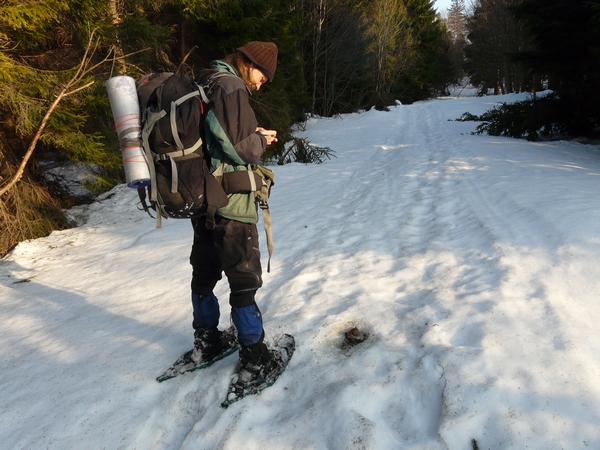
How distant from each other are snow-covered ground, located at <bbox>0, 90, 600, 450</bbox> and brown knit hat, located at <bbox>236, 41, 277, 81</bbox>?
2.08 m

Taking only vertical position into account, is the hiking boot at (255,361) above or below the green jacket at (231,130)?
below

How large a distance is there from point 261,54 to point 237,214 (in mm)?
1064

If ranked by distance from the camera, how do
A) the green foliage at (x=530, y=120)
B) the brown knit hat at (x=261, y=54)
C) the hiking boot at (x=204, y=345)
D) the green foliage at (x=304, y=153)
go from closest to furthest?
the brown knit hat at (x=261, y=54) → the hiking boot at (x=204, y=345) → the green foliage at (x=530, y=120) → the green foliage at (x=304, y=153)

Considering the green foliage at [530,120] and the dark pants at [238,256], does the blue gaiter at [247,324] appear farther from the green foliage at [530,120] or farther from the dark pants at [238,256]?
the green foliage at [530,120]

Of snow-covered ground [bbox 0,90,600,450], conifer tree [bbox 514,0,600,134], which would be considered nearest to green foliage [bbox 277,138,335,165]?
snow-covered ground [bbox 0,90,600,450]

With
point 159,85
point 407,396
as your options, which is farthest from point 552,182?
point 159,85

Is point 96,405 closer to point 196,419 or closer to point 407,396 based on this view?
point 196,419

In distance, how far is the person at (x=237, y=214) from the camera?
2.31 m

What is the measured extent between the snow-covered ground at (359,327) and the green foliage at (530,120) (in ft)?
19.2

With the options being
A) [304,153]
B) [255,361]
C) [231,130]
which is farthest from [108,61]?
[255,361]

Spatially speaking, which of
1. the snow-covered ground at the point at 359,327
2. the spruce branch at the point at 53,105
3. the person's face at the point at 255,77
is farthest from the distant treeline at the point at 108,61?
the person's face at the point at 255,77

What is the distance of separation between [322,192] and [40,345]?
18.1 ft

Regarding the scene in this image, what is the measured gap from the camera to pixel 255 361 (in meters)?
2.72

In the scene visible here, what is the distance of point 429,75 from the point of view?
1816 inches
